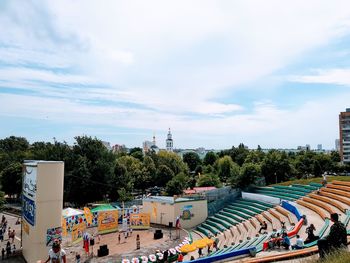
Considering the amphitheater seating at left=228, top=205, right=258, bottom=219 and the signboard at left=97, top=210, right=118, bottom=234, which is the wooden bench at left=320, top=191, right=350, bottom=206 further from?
the signboard at left=97, top=210, right=118, bottom=234

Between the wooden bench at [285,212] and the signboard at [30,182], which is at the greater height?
the signboard at [30,182]

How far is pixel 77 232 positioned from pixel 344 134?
8728cm

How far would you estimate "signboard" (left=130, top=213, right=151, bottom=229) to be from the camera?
103 ft

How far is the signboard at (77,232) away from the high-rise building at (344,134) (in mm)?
82131

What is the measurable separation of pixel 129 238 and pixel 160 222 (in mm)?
5999

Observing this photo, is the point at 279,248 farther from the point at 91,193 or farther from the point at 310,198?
the point at 91,193

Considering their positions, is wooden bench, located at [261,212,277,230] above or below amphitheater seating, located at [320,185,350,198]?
below

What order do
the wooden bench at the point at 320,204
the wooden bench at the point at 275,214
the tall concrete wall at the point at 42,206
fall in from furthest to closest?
the wooden bench at the point at 275,214 < the wooden bench at the point at 320,204 < the tall concrete wall at the point at 42,206

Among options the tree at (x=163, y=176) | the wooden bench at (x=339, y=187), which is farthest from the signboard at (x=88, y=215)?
the tree at (x=163, y=176)

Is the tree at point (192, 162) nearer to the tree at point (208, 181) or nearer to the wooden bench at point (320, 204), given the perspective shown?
the tree at point (208, 181)

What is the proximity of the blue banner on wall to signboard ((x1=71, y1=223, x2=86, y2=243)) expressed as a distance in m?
5.41

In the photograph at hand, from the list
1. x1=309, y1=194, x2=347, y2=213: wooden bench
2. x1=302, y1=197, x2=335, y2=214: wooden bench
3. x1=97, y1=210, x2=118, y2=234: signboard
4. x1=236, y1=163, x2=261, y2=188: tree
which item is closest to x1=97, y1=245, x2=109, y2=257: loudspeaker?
x1=97, y1=210, x2=118, y2=234: signboard

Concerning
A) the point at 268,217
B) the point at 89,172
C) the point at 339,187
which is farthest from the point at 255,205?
the point at 89,172

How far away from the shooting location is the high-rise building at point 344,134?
8966cm
